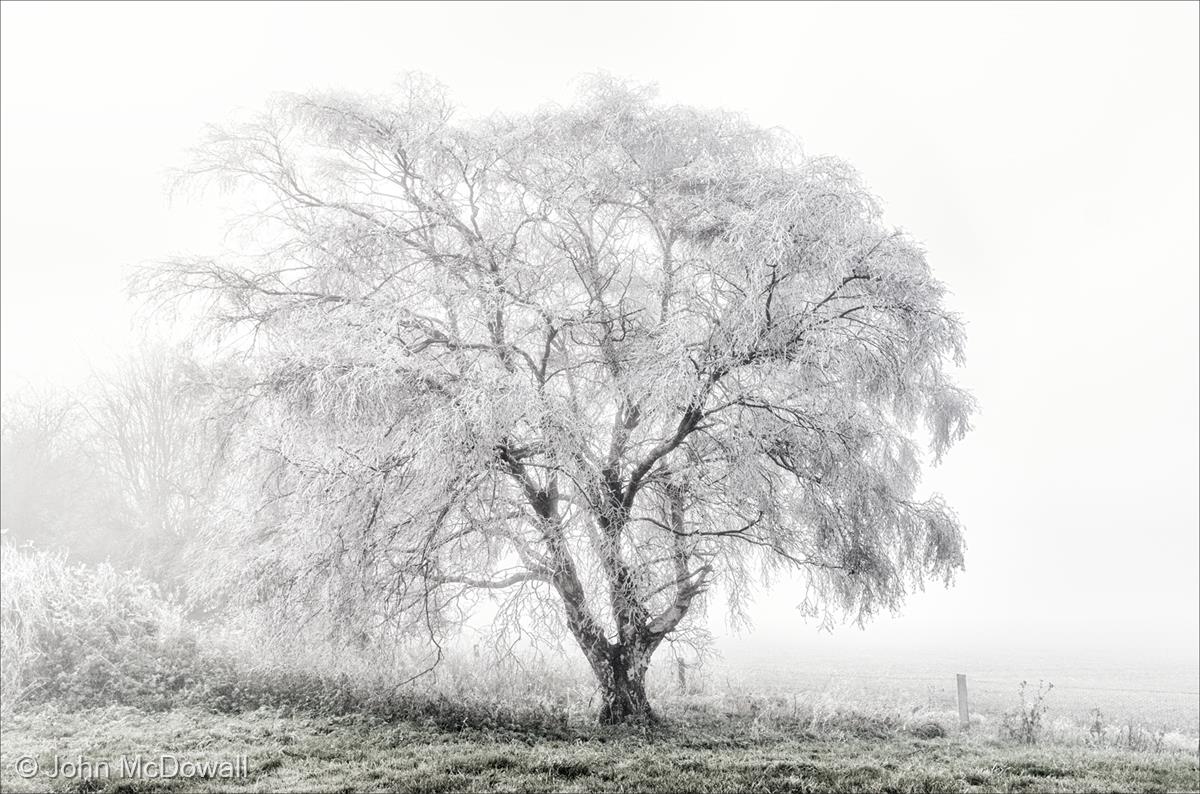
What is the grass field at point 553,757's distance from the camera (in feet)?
24.3

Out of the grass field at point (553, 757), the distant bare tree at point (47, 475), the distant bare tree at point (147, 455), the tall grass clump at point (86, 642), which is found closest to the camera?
the grass field at point (553, 757)

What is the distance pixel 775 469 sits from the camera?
36.0 ft

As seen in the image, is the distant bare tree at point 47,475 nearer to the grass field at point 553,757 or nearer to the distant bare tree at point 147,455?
the distant bare tree at point 147,455

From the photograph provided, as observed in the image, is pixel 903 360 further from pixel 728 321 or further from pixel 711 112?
pixel 711 112

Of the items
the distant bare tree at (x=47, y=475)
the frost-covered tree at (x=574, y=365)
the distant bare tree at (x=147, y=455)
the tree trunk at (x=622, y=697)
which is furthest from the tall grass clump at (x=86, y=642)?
the distant bare tree at (x=47, y=475)

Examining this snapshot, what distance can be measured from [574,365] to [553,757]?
5.45 metres

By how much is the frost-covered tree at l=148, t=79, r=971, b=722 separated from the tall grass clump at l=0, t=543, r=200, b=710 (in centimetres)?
448

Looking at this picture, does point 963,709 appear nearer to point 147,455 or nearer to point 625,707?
point 625,707

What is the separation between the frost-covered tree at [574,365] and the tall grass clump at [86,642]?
4485 millimetres

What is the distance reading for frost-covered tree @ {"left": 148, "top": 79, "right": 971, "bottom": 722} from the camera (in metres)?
9.59

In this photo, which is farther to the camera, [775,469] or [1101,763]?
[775,469]

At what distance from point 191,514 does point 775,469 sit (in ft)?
68.3

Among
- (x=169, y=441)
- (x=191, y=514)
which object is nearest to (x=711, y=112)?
(x=191, y=514)

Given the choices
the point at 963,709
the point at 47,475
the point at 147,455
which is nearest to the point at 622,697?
the point at 963,709
